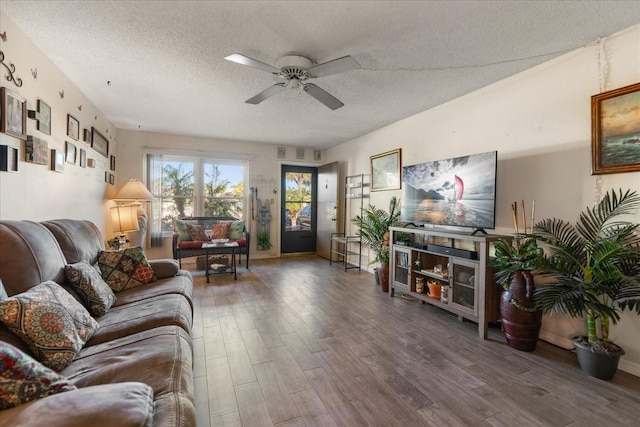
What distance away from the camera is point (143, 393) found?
957mm

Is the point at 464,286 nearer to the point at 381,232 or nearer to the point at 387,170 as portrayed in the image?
the point at 381,232

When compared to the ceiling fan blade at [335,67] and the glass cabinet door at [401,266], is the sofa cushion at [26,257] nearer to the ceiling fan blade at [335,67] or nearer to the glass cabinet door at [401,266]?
the ceiling fan blade at [335,67]

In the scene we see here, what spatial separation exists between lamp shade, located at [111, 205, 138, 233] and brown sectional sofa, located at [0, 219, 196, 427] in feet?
5.86

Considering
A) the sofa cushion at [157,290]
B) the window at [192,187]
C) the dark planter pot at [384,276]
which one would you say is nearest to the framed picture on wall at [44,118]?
the sofa cushion at [157,290]

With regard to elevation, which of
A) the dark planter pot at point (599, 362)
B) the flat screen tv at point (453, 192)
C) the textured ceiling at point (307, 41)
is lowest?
the dark planter pot at point (599, 362)

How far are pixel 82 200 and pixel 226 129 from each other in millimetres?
2317

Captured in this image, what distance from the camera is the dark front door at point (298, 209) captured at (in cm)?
633

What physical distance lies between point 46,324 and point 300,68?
2300 mm

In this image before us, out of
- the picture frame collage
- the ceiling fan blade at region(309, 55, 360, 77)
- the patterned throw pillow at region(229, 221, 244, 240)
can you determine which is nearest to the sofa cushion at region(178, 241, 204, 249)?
the patterned throw pillow at region(229, 221, 244, 240)

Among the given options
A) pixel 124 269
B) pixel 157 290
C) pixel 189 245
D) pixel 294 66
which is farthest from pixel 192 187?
pixel 294 66

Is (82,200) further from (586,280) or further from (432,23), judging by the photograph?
(586,280)

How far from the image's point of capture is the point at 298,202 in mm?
6461

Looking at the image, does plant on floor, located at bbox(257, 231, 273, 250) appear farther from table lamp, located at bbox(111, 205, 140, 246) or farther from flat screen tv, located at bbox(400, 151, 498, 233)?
flat screen tv, located at bbox(400, 151, 498, 233)

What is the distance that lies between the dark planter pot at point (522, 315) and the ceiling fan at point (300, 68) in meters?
2.16
